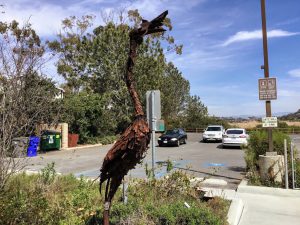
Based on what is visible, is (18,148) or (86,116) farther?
(86,116)

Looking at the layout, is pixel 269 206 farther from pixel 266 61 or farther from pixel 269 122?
pixel 266 61

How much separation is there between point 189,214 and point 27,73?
192 inches

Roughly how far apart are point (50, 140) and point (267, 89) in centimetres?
1605

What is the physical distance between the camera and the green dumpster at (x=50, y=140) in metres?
21.0

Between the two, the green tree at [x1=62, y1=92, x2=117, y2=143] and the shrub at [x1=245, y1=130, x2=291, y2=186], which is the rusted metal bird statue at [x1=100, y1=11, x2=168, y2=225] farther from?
the green tree at [x1=62, y1=92, x2=117, y2=143]

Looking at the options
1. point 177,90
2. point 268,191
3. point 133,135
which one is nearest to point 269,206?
point 268,191

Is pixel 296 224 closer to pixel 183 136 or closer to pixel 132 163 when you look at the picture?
pixel 132 163

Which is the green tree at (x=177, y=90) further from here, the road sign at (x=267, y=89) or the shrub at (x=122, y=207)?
the shrub at (x=122, y=207)

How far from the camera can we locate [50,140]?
69.7 ft

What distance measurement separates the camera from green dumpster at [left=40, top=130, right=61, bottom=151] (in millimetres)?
20969

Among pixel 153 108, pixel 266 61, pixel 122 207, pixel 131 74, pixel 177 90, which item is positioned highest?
pixel 177 90

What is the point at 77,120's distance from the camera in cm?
2462

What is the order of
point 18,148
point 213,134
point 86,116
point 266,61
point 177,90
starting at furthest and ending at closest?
point 177,90 → point 213,134 → point 86,116 → point 266,61 → point 18,148

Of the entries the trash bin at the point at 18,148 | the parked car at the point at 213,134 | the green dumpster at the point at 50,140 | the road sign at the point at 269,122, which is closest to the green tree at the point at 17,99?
the trash bin at the point at 18,148
